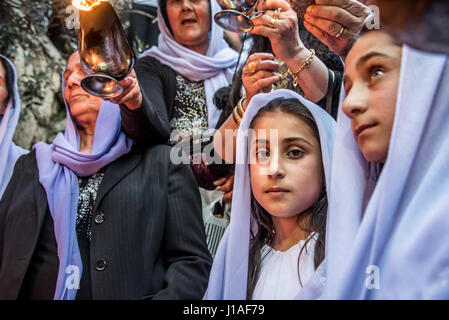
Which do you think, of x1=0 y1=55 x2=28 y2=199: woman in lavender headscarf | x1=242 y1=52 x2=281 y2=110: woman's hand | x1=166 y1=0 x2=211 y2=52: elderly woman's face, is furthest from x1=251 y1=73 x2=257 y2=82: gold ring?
x1=0 y1=55 x2=28 y2=199: woman in lavender headscarf

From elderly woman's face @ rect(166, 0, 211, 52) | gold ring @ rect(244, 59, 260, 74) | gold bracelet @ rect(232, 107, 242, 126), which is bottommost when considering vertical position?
gold bracelet @ rect(232, 107, 242, 126)

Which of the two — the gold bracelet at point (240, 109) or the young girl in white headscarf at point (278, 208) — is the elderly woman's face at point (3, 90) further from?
the young girl in white headscarf at point (278, 208)

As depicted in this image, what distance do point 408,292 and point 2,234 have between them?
55.2 inches

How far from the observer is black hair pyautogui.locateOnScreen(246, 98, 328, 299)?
1463 millimetres

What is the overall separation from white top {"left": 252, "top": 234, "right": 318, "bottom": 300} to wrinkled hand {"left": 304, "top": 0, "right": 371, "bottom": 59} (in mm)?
587

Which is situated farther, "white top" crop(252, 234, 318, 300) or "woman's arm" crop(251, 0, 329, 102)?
"woman's arm" crop(251, 0, 329, 102)

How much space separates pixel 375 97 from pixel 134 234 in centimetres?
90

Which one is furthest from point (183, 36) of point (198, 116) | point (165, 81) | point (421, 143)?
point (421, 143)

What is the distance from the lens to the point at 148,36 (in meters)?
3.18

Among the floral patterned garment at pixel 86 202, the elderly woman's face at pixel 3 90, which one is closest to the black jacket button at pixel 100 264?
the floral patterned garment at pixel 86 202

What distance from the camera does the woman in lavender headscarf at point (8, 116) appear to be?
212cm

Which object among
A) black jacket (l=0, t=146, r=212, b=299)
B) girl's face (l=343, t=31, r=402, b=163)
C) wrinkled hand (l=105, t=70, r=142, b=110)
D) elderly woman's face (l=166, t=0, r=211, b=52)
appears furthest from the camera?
elderly woman's face (l=166, t=0, r=211, b=52)

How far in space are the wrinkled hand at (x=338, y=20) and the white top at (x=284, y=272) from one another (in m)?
0.59

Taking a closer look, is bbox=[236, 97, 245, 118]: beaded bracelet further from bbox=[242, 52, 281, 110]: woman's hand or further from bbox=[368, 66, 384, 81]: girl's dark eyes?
bbox=[368, 66, 384, 81]: girl's dark eyes
